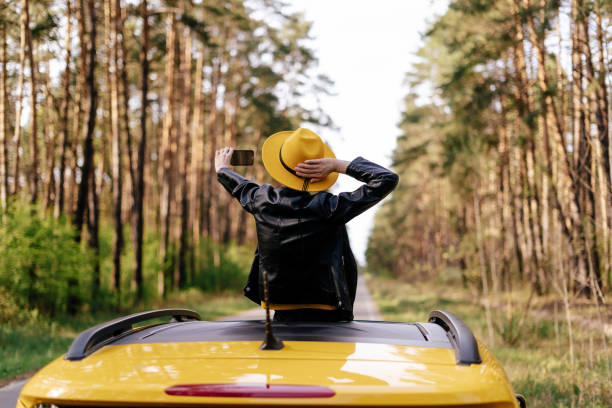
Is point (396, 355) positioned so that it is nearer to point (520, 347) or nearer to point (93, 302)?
point (520, 347)

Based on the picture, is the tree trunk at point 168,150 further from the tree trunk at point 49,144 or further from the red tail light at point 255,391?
the red tail light at point 255,391

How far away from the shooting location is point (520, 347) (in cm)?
1077

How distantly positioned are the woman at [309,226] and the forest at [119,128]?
10.2 m

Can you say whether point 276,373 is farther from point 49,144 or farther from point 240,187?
point 49,144

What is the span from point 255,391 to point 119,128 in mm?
19247

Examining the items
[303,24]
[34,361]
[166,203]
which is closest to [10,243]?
[34,361]

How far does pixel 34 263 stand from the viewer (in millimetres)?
12766

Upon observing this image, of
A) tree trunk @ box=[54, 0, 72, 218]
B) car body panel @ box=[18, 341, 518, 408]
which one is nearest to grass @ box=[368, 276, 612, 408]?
car body panel @ box=[18, 341, 518, 408]

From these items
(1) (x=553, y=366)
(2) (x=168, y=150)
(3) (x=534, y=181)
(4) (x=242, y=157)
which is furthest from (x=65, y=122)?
(4) (x=242, y=157)

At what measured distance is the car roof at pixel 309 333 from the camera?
2764 millimetres

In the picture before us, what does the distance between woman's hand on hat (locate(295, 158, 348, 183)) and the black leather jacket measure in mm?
71

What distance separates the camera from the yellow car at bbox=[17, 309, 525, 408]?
2105 mm

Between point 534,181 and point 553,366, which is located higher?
point 534,181

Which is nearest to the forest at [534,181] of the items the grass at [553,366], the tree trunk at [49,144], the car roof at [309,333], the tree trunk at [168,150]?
the grass at [553,366]
